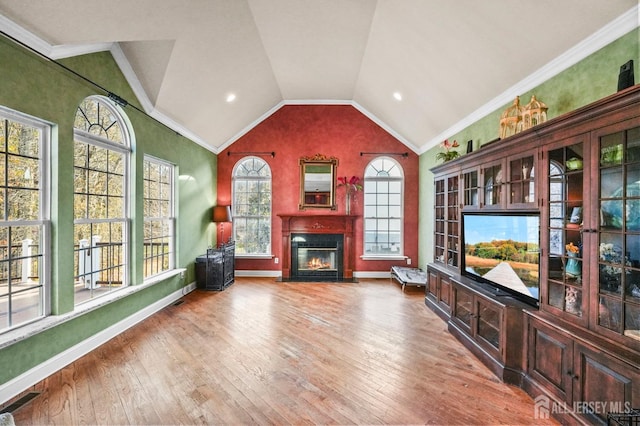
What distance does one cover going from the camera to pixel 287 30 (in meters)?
3.90

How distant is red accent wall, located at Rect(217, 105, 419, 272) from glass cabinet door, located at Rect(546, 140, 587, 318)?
423 centimetres

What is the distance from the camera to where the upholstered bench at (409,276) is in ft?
17.3

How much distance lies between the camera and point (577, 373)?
1887mm

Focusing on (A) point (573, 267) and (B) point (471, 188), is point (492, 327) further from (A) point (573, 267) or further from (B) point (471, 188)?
(B) point (471, 188)

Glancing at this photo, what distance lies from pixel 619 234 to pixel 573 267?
1.39ft

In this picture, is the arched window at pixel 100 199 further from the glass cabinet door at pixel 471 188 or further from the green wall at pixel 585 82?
the green wall at pixel 585 82

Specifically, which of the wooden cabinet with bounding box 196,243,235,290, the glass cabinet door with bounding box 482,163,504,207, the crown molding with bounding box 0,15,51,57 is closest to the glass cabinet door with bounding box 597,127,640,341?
the glass cabinet door with bounding box 482,163,504,207

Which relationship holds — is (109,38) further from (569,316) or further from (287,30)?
(569,316)

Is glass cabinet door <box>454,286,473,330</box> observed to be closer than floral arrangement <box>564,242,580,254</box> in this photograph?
No

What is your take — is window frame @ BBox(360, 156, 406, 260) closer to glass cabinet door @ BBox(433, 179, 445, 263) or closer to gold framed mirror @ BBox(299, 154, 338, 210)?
gold framed mirror @ BBox(299, 154, 338, 210)

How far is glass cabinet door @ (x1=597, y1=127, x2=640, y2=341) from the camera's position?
1.65 meters

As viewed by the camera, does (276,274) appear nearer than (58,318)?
No

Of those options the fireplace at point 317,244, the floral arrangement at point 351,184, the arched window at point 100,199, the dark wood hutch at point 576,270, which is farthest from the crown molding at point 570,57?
the arched window at point 100,199

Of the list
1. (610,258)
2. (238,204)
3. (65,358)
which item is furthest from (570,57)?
(238,204)
